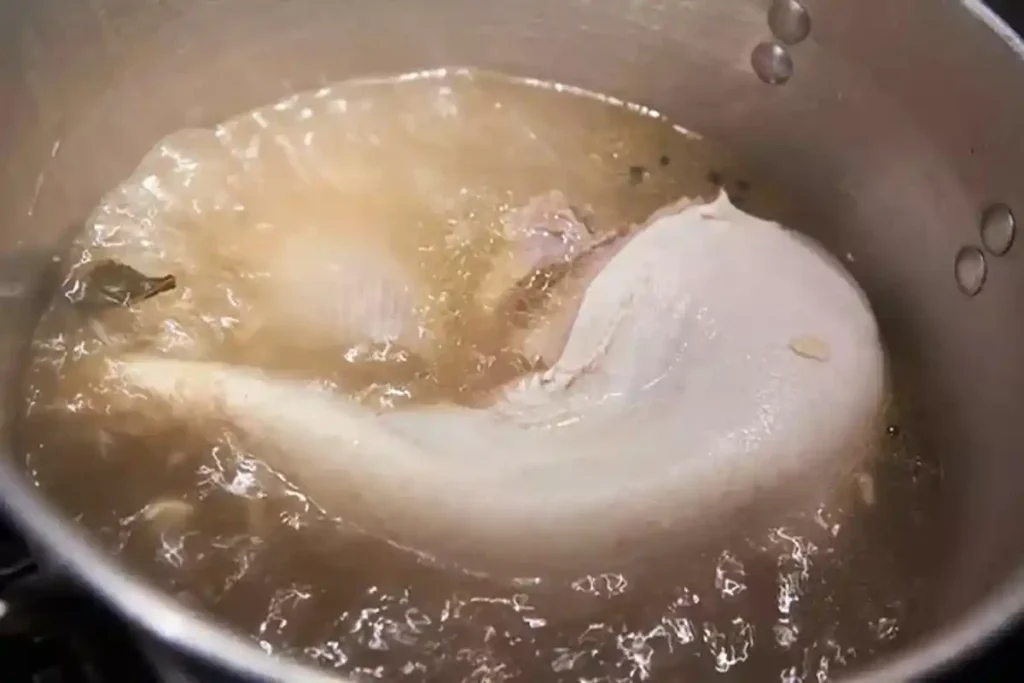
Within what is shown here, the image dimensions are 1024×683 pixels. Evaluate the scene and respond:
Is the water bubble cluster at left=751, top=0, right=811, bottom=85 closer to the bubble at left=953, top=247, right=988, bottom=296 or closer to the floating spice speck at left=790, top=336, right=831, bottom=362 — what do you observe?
the bubble at left=953, top=247, right=988, bottom=296

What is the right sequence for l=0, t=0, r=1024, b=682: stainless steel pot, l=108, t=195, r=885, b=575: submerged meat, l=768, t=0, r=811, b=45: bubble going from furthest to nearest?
1. l=768, t=0, r=811, b=45: bubble
2. l=0, t=0, r=1024, b=682: stainless steel pot
3. l=108, t=195, r=885, b=575: submerged meat

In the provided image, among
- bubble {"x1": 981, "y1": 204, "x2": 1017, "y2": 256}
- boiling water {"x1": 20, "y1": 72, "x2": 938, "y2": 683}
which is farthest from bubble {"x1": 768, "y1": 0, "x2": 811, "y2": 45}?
bubble {"x1": 981, "y1": 204, "x2": 1017, "y2": 256}

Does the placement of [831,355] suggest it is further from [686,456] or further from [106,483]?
[106,483]

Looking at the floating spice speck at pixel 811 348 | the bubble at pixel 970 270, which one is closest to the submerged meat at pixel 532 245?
the floating spice speck at pixel 811 348

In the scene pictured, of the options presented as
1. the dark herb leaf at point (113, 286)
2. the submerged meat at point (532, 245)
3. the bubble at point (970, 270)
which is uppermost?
the bubble at point (970, 270)

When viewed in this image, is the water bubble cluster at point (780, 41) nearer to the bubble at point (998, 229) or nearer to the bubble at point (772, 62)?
the bubble at point (772, 62)

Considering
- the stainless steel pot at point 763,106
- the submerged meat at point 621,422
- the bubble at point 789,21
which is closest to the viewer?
the submerged meat at point 621,422

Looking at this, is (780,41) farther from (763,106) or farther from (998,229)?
(998,229)
